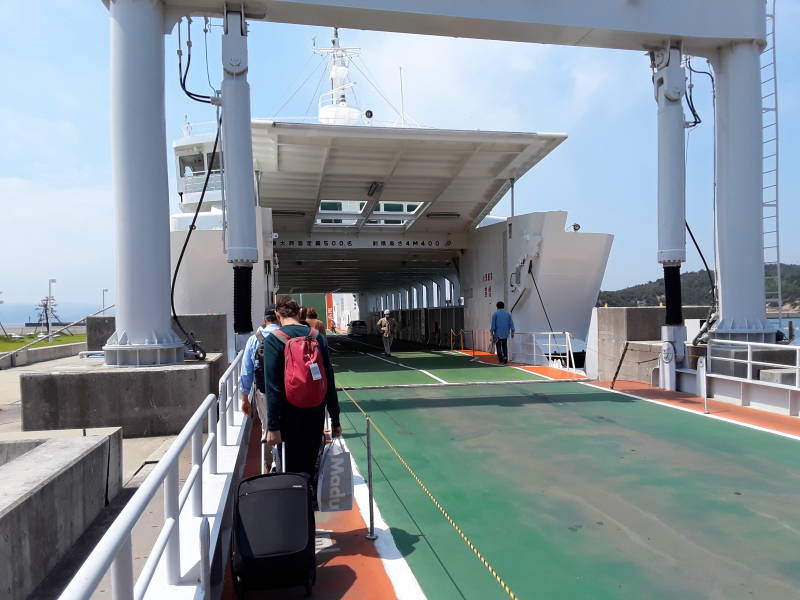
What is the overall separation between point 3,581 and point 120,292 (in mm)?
5787

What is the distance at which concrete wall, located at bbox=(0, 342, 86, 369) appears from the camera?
69.7 feet

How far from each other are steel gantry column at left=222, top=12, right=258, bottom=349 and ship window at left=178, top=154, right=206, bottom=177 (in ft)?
42.6

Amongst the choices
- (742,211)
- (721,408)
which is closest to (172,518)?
(721,408)

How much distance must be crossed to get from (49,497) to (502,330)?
16043 mm

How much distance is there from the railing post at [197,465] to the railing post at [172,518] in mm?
611

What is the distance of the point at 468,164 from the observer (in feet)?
62.7

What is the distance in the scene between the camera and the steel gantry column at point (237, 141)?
9.84 meters

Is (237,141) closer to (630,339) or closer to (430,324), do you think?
(630,339)

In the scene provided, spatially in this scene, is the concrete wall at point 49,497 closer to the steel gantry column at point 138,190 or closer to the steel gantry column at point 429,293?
the steel gantry column at point 138,190

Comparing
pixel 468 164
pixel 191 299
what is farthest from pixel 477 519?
pixel 468 164

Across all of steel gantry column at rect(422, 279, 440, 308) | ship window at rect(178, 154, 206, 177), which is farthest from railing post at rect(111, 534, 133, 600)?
steel gantry column at rect(422, 279, 440, 308)

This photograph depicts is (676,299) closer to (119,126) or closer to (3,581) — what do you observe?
(119,126)

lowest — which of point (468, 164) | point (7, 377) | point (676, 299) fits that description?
point (7, 377)

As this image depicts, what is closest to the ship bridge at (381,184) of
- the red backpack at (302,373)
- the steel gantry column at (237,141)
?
the steel gantry column at (237,141)
